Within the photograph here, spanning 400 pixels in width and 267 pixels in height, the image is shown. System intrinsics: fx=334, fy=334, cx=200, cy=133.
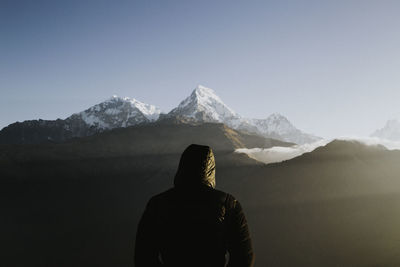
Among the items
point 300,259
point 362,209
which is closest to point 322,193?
point 362,209

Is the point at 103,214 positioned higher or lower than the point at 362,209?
lower

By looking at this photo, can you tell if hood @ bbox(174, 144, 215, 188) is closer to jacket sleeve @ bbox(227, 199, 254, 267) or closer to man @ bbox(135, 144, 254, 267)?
man @ bbox(135, 144, 254, 267)

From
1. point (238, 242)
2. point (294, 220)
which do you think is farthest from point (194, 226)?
point (294, 220)

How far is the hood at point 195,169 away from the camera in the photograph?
278 cm

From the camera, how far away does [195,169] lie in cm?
279

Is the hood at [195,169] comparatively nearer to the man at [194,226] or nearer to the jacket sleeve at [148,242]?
the man at [194,226]

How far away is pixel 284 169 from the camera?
508ft

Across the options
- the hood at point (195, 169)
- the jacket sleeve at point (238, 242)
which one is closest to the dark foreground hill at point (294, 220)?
the jacket sleeve at point (238, 242)

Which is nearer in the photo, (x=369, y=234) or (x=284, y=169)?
(x=369, y=234)

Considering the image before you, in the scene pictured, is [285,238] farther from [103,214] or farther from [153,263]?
[153,263]

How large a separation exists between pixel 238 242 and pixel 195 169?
68 centimetres

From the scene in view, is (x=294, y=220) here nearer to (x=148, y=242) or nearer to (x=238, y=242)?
(x=238, y=242)

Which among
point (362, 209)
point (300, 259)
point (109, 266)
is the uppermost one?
point (362, 209)

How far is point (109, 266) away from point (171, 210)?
5817 inches
